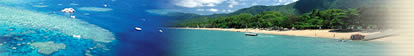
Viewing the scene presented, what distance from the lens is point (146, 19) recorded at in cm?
462

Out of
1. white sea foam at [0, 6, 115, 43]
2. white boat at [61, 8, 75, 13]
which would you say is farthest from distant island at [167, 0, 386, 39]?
white boat at [61, 8, 75, 13]

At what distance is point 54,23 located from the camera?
4.54m

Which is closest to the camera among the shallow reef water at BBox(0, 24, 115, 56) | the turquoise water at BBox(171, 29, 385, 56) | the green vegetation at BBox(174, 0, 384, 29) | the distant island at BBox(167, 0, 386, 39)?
the shallow reef water at BBox(0, 24, 115, 56)

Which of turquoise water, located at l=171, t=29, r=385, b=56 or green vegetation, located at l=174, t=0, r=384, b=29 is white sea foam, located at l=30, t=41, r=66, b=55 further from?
green vegetation, located at l=174, t=0, r=384, b=29

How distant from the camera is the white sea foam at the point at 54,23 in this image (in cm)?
410

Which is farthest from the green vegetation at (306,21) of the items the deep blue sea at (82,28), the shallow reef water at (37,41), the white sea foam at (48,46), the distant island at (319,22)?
the white sea foam at (48,46)

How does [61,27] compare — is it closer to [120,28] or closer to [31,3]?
[120,28]

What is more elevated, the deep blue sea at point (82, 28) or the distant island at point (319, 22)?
the deep blue sea at point (82, 28)

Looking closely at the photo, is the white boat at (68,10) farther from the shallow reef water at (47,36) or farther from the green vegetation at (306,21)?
the green vegetation at (306,21)

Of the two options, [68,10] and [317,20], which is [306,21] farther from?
[68,10]

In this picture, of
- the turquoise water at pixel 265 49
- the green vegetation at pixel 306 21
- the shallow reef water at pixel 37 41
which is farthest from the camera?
the green vegetation at pixel 306 21

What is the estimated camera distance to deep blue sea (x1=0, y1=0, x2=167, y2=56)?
351cm

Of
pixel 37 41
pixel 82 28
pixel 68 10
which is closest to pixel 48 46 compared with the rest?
pixel 37 41

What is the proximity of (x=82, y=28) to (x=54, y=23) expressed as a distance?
0.54 meters
